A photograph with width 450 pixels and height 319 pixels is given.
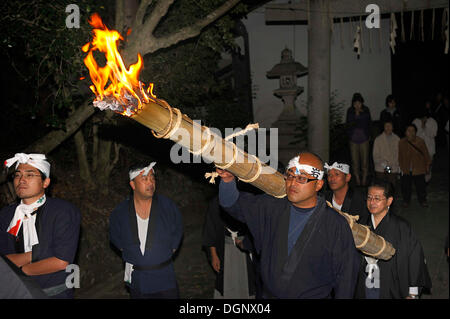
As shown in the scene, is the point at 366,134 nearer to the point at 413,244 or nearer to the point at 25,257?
the point at 413,244

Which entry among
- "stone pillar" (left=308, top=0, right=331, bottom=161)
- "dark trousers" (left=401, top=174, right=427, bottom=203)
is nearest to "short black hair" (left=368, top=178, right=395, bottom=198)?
"stone pillar" (left=308, top=0, right=331, bottom=161)

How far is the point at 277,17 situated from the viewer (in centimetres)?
1144

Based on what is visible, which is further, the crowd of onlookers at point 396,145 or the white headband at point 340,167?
the crowd of onlookers at point 396,145

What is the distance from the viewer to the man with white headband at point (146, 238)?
469 cm

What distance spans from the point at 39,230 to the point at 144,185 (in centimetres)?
134

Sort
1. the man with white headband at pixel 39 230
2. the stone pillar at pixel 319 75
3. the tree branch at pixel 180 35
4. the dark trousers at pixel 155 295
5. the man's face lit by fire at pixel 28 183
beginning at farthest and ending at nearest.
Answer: the stone pillar at pixel 319 75
the tree branch at pixel 180 35
the dark trousers at pixel 155 295
the man's face lit by fire at pixel 28 183
the man with white headband at pixel 39 230

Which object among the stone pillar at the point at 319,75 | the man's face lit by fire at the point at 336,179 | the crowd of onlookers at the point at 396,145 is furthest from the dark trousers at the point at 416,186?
the man's face lit by fire at the point at 336,179

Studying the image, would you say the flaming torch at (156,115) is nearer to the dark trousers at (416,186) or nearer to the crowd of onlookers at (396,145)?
the crowd of onlookers at (396,145)

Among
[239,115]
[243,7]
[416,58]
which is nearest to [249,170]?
[243,7]

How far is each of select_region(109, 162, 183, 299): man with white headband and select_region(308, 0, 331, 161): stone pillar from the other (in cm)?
584

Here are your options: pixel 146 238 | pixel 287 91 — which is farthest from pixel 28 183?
pixel 287 91

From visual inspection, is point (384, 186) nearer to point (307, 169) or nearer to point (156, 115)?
point (307, 169)

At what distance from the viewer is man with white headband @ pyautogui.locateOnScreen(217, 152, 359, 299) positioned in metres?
→ 3.53

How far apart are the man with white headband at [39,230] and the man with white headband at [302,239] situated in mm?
1434
